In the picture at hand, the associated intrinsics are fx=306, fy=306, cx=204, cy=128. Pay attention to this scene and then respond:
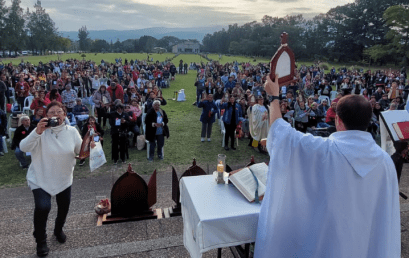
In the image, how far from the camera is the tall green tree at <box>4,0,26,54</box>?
72688 mm

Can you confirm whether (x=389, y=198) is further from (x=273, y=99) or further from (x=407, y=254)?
(x=407, y=254)

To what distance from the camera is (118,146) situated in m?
7.47

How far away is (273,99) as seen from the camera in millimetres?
1958

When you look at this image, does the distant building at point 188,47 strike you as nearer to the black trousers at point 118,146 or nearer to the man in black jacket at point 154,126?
the man in black jacket at point 154,126

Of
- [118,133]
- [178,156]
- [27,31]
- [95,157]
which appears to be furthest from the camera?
[27,31]

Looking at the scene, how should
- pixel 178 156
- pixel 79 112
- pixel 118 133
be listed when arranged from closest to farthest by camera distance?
1. pixel 118 133
2. pixel 178 156
3. pixel 79 112

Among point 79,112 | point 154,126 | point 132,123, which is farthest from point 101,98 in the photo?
point 154,126

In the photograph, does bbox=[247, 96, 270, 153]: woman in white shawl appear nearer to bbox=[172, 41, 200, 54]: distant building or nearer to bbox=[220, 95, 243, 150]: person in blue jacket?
bbox=[220, 95, 243, 150]: person in blue jacket

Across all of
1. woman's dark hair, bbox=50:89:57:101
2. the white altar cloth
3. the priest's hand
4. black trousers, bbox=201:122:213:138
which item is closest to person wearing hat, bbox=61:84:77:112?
woman's dark hair, bbox=50:89:57:101

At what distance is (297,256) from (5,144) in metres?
8.26

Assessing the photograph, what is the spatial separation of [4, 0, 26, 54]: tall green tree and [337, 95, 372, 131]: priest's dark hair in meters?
86.1

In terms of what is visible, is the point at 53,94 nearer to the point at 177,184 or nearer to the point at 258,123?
the point at 258,123

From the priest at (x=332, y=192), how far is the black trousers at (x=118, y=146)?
5856mm

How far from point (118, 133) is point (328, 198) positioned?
6.19m
